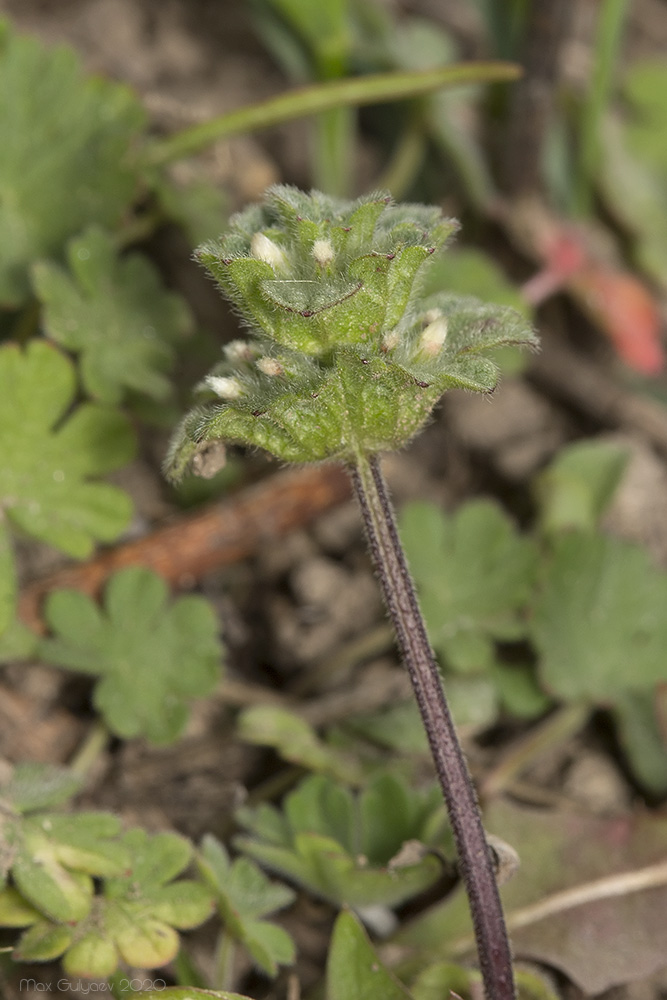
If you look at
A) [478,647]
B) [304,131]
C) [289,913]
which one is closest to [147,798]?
[289,913]

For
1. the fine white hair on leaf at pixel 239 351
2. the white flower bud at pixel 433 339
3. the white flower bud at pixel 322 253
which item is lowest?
the white flower bud at pixel 433 339

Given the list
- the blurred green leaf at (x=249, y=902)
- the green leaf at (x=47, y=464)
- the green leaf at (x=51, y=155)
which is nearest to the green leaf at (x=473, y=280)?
the green leaf at (x=51, y=155)

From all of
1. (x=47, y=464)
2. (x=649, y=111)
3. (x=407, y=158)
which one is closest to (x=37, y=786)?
(x=47, y=464)

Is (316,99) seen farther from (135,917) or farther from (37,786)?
(135,917)

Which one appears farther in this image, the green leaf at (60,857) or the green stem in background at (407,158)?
the green stem in background at (407,158)

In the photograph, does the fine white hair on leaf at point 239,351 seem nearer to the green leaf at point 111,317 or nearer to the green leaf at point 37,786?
the green leaf at point 111,317

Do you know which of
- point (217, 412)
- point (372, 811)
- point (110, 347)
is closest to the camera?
point (217, 412)

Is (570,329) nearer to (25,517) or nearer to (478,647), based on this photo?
(478,647)
